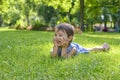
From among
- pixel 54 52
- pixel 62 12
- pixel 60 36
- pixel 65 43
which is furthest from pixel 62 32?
pixel 62 12

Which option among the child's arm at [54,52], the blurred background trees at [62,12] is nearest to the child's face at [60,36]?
the child's arm at [54,52]

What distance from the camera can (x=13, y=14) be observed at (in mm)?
88000

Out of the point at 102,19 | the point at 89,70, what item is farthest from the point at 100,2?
the point at 89,70

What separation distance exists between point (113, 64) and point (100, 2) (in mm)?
33407

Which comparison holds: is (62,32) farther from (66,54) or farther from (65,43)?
(66,54)

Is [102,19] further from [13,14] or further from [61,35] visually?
[61,35]

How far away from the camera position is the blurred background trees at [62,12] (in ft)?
127

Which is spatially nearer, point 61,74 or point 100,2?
point 61,74

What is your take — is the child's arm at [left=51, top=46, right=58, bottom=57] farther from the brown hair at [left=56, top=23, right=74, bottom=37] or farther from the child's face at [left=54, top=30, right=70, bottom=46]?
the brown hair at [left=56, top=23, right=74, bottom=37]

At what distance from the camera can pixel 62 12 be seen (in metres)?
65.9

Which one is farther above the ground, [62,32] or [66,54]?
[62,32]

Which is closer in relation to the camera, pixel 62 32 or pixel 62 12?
pixel 62 32

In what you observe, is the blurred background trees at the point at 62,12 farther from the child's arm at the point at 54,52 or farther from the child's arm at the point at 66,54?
the child's arm at the point at 54,52

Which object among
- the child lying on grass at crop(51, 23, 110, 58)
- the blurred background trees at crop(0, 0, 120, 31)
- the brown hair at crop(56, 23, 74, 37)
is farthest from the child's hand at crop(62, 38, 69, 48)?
the blurred background trees at crop(0, 0, 120, 31)
